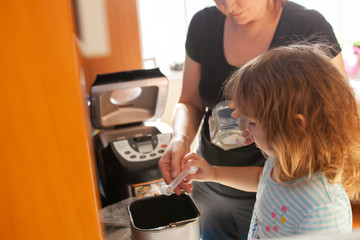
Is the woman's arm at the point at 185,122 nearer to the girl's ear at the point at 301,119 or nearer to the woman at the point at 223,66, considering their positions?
the woman at the point at 223,66

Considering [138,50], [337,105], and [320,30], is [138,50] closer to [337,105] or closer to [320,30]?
[320,30]

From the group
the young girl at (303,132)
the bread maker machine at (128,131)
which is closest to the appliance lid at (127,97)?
the bread maker machine at (128,131)

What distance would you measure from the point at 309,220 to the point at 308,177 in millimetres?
87

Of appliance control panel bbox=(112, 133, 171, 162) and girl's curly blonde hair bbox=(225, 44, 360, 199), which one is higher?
girl's curly blonde hair bbox=(225, 44, 360, 199)

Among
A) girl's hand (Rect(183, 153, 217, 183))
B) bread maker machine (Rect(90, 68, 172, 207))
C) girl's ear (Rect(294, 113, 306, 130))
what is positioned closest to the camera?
girl's ear (Rect(294, 113, 306, 130))

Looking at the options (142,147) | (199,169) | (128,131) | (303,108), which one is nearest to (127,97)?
(128,131)

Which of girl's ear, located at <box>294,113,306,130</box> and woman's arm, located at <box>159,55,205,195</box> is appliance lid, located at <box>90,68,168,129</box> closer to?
woman's arm, located at <box>159,55,205,195</box>

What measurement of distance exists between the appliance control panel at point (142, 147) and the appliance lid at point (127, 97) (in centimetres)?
17

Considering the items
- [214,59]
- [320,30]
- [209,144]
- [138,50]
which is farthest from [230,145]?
[138,50]

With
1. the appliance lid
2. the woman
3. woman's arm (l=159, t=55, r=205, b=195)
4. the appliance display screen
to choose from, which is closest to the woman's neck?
the woman

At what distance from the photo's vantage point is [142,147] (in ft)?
3.82

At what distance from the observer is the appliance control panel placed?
1119 mm

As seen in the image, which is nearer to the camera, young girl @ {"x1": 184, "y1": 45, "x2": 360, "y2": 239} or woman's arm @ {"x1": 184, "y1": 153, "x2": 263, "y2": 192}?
young girl @ {"x1": 184, "y1": 45, "x2": 360, "y2": 239}

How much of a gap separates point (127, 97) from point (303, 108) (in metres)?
0.81
